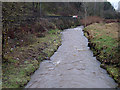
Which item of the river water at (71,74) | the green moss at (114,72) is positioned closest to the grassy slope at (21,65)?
the river water at (71,74)

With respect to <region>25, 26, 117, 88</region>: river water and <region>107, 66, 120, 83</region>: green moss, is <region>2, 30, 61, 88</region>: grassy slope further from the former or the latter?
<region>107, 66, 120, 83</region>: green moss

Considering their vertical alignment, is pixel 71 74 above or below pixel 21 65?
below

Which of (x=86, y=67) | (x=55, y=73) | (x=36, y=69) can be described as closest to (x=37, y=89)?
(x=55, y=73)

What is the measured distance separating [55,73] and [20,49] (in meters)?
4.48

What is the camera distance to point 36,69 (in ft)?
31.9

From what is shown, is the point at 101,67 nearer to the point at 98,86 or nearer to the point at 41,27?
the point at 98,86

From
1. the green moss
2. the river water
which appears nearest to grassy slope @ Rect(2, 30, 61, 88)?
the river water

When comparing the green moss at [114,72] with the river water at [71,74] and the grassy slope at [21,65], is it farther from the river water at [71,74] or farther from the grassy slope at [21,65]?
the grassy slope at [21,65]

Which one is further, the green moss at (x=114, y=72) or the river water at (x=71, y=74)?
the green moss at (x=114, y=72)

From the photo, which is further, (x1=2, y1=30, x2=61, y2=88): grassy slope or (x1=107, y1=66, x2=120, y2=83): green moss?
(x1=107, y1=66, x2=120, y2=83): green moss

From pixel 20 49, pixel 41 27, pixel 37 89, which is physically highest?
pixel 41 27

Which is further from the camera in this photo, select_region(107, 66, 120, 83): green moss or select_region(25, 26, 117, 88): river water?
select_region(107, 66, 120, 83): green moss

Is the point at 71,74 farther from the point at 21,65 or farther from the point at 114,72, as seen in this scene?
the point at 21,65

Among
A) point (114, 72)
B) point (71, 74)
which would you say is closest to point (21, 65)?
point (71, 74)
